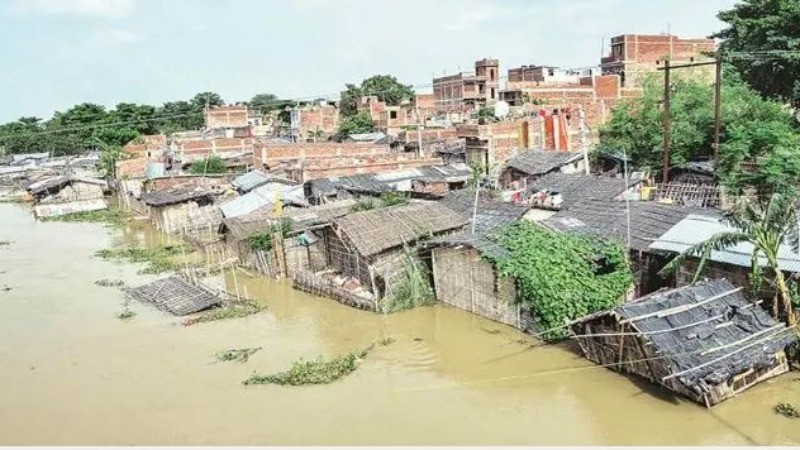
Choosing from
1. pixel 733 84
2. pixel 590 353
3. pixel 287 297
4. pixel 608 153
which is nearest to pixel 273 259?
pixel 287 297

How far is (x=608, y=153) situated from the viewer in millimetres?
24422

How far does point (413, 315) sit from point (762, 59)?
57.0ft

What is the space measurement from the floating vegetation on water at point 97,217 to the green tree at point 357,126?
610 inches

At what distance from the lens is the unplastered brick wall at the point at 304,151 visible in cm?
3459

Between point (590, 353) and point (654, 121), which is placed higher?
point (654, 121)

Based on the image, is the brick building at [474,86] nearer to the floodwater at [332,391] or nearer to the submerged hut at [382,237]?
the submerged hut at [382,237]

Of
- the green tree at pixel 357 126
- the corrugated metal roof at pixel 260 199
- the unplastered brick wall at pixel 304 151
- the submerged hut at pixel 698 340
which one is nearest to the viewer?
the submerged hut at pixel 698 340

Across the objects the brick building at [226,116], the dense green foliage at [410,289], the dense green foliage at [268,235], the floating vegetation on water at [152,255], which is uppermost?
the brick building at [226,116]

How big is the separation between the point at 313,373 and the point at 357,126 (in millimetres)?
35494

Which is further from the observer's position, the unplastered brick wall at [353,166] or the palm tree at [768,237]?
the unplastered brick wall at [353,166]

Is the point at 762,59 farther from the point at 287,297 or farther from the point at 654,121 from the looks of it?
the point at 287,297

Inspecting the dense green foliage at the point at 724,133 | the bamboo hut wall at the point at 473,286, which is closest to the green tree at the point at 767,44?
the dense green foliage at the point at 724,133

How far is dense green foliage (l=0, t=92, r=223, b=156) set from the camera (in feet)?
197

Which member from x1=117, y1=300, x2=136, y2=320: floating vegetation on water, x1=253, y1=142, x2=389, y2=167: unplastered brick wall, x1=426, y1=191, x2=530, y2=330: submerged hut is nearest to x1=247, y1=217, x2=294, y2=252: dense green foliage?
x1=117, y1=300, x2=136, y2=320: floating vegetation on water
